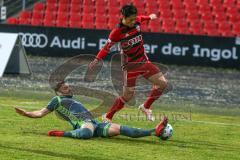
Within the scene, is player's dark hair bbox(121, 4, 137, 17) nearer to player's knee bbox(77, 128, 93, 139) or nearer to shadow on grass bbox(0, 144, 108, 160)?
player's knee bbox(77, 128, 93, 139)

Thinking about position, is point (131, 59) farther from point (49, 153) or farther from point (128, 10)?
point (49, 153)

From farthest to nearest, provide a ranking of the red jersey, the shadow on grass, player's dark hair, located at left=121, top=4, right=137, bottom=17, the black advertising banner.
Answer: the black advertising banner
the red jersey
player's dark hair, located at left=121, top=4, right=137, bottom=17
the shadow on grass

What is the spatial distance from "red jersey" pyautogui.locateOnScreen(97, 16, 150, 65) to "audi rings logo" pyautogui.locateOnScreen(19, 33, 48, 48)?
1546cm

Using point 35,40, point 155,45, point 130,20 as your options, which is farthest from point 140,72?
point 35,40

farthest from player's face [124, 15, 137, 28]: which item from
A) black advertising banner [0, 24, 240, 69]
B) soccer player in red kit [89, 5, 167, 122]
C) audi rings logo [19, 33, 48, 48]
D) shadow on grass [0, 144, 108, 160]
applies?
audi rings logo [19, 33, 48, 48]

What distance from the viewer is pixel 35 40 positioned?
29984mm

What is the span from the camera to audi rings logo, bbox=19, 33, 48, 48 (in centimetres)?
2991

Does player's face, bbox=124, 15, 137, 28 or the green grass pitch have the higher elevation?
player's face, bbox=124, 15, 137, 28

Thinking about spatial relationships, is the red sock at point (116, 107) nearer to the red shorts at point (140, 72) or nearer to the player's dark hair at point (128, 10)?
the red shorts at point (140, 72)

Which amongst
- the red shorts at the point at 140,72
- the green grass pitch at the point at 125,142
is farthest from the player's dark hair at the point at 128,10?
the green grass pitch at the point at 125,142

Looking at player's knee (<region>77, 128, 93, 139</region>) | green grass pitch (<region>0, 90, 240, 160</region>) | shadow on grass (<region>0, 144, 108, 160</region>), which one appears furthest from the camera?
player's knee (<region>77, 128, 93, 139</region>)

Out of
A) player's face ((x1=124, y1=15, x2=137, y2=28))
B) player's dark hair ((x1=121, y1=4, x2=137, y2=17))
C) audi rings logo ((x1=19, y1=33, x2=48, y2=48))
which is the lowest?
player's face ((x1=124, y1=15, x2=137, y2=28))

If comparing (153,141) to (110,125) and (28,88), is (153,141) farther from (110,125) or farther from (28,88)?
(28,88)

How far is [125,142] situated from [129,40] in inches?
109
